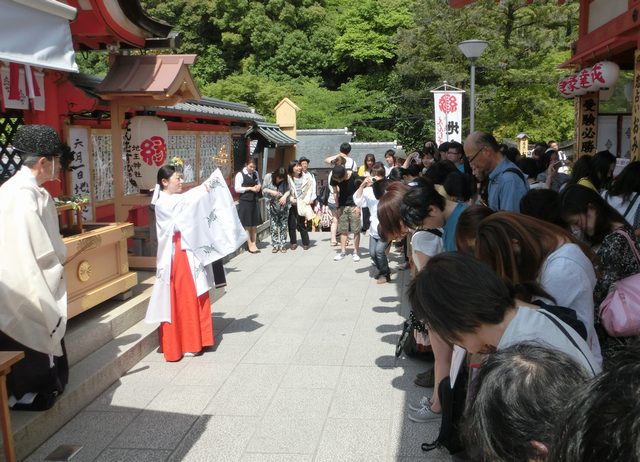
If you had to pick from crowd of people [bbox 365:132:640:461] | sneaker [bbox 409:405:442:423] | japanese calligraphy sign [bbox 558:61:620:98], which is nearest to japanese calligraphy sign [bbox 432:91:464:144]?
japanese calligraphy sign [bbox 558:61:620:98]

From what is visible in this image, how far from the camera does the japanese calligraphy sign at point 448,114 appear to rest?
13289 millimetres

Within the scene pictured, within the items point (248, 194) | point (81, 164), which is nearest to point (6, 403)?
point (81, 164)

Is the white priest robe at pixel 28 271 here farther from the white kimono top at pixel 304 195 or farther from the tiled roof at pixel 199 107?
the white kimono top at pixel 304 195

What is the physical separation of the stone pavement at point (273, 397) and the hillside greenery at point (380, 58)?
16.7m

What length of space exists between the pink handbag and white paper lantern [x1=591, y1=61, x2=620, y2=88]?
6.24 metres

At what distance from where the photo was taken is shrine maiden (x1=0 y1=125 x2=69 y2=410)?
382 cm

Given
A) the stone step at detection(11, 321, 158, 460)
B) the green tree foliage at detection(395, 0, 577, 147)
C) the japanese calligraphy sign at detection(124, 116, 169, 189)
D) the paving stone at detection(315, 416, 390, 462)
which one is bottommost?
the paving stone at detection(315, 416, 390, 462)

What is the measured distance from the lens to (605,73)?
8227mm

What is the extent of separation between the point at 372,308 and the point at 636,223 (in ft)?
11.7

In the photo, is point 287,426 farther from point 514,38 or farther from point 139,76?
point 514,38

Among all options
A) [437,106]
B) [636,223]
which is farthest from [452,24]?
[636,223]

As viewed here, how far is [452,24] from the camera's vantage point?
23.0 m

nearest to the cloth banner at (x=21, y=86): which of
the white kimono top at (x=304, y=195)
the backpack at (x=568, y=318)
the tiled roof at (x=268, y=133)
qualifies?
the backpack at (x=568, y=318)

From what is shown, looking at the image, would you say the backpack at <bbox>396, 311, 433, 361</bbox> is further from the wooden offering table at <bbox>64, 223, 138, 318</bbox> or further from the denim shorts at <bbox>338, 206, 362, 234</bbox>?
the denim shorts at <bbox>338, 206, 362, 234</bbox>
